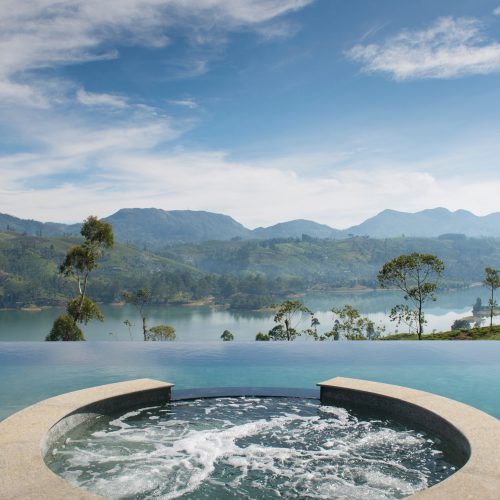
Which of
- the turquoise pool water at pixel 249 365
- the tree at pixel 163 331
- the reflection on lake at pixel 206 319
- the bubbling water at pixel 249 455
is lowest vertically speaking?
the reflection on lake at pixel 206 319

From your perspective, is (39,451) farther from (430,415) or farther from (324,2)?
(324,2)

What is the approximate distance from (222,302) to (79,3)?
130651 mm

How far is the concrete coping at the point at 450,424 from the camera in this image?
159 inches

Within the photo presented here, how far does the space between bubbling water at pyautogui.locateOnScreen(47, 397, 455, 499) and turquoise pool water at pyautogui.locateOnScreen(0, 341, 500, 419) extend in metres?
1.64

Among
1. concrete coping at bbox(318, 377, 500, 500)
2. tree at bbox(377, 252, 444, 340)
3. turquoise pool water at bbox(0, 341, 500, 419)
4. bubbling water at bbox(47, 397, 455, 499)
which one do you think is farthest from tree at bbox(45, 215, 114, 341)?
concrete coping at bbox(318, 377, 500, 500)

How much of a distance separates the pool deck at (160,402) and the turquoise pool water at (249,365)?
→ 3.62 feet

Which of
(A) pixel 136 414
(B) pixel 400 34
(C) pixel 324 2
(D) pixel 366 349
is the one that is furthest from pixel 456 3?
(A) pixel 136 414

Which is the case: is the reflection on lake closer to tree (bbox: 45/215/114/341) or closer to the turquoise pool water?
tree (bbox: 45/215/114/341)

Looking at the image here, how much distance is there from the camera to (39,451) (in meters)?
4.95

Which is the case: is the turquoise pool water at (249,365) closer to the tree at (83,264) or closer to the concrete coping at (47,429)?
the concrete coping at (47,429)

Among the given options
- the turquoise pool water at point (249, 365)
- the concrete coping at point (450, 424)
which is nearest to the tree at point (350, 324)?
the turquoise pool water at point (249, 365)

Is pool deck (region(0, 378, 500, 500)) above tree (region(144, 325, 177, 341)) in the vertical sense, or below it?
above

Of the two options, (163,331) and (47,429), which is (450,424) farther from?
(163,331)

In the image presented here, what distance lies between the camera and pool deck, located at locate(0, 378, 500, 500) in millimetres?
4055
